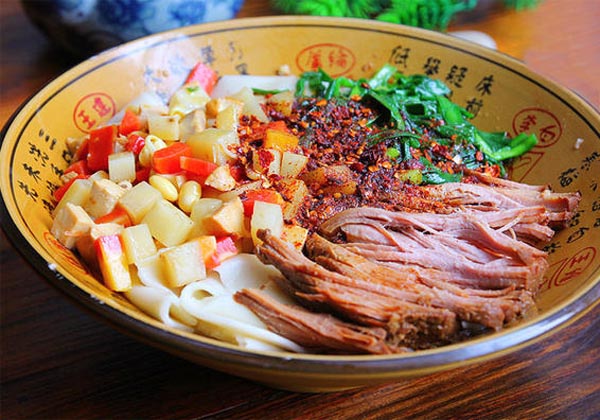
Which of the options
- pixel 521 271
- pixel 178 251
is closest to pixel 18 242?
pixel 178 251

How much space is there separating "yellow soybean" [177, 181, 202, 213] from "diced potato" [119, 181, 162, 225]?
0.11m

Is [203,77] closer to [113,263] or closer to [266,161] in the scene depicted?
[266,161]

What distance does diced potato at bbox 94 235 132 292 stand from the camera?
8.59ft

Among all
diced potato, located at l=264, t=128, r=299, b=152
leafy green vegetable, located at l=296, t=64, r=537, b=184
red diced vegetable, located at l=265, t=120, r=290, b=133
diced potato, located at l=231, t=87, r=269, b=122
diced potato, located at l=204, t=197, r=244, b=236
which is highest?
leafy green vegetable, located at l=296, t=64, r=537, b=184

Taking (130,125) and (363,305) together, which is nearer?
(363,305)

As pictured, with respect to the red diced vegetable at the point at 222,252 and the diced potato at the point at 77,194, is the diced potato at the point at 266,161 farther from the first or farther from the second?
the diced potato at the point at 77,194

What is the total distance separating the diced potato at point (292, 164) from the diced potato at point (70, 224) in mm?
961

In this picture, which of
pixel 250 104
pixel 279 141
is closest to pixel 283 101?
pixel 250 104

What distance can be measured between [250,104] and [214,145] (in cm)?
58

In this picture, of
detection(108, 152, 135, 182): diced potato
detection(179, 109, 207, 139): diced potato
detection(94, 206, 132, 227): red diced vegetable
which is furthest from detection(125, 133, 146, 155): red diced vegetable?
detection(94, 206, 132, 227): red diced vegetable

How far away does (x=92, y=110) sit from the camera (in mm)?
3689

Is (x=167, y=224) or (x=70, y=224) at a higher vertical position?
(x=167, y=224)

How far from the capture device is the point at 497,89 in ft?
12.5

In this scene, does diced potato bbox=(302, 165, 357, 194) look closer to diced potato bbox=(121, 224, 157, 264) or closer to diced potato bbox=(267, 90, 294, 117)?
Answer: diced potato bbox=(267, 90, 294, 117)
